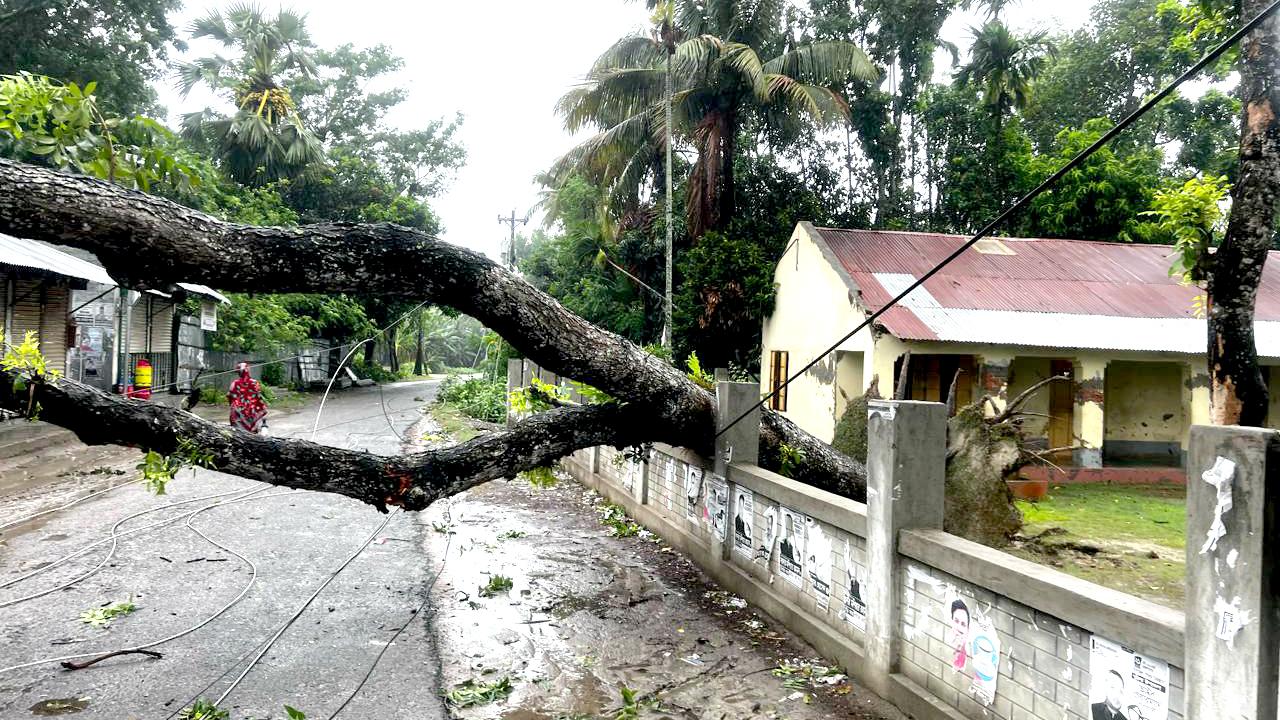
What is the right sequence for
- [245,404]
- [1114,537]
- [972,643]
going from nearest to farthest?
[972,643]
[1114,537]
[245,404]

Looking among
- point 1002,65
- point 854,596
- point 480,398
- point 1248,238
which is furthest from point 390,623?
point 1002,65

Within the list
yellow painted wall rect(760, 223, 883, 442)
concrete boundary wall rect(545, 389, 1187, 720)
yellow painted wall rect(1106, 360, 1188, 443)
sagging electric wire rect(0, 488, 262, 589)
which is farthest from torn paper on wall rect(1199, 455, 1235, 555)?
yellow painted wall rect(1106, 360, 1188, 443)

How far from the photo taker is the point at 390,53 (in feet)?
130

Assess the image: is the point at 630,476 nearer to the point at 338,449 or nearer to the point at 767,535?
the point at 767,535

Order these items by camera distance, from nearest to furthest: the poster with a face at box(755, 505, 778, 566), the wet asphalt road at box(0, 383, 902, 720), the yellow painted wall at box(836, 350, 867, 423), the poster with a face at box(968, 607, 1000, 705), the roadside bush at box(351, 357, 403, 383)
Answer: the poster with a face at box(968, 607, 1000, 705) → the wet asphalt road at box(0, 383, 902, 720) → the poster with a face at box(755, 505, 778, 566) → the yellow painted wall at box(836, 350, 867, 423) → the roadside bush at box(351, 357, 403, 383)

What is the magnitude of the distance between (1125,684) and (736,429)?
14.8 feet

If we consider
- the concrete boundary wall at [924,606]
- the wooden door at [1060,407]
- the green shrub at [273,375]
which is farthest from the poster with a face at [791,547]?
the green shrub at [273,375]

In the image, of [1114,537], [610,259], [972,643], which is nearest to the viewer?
[972,643]

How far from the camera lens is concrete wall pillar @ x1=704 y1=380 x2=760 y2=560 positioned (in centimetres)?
775

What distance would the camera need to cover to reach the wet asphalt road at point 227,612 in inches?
200

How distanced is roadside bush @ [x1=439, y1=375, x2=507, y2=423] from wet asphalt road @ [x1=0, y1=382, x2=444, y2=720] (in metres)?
12.2

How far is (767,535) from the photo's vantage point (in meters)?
7.14

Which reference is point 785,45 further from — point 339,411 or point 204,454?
point 204,454

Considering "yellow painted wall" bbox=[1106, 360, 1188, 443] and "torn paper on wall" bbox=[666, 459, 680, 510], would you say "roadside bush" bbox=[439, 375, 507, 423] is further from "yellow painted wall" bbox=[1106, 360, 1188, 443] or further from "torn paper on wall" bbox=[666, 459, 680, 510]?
"yellow painted wall" bbox=[1106, 360, 1188, 443]
